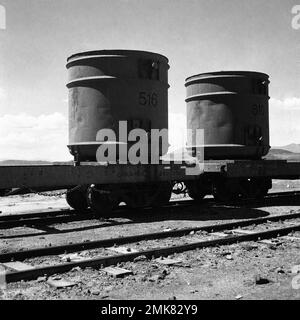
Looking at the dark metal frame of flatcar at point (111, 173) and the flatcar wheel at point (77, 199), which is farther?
the flatcar wheel at point (77, 199)

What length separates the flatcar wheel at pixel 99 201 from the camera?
966cm

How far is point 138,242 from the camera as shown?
7.03 metres

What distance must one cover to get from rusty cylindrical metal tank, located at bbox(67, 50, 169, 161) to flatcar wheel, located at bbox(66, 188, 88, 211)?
0.96m

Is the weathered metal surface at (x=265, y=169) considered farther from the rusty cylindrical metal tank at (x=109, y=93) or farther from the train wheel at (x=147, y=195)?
the rusty cylindrical metal tank at (x=109, y=93)

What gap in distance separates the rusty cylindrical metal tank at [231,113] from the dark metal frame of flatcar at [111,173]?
677 mm

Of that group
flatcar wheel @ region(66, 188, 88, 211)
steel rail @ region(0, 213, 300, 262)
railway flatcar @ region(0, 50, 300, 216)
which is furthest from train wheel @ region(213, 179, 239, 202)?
flatcar wheel @ region(66, 188, 88, 211)

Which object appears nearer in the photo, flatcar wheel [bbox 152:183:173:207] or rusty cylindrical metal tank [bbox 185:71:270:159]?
flatcar wheel [bbox 152:183:173:207]

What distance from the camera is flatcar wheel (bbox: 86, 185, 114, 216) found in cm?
966

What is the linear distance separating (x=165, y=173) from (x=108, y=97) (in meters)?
2.30

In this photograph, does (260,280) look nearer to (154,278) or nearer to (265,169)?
(154,278)

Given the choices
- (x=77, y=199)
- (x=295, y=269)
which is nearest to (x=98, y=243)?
(x=295, y=269)

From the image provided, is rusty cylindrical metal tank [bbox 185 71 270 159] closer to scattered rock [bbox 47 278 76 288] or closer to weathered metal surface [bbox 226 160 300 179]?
weathered metal surface [bbox 226 160 300 179]

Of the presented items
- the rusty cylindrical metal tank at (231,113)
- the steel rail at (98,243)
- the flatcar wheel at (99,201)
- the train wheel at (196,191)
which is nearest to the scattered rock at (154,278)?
the steel rail at (98,243)
